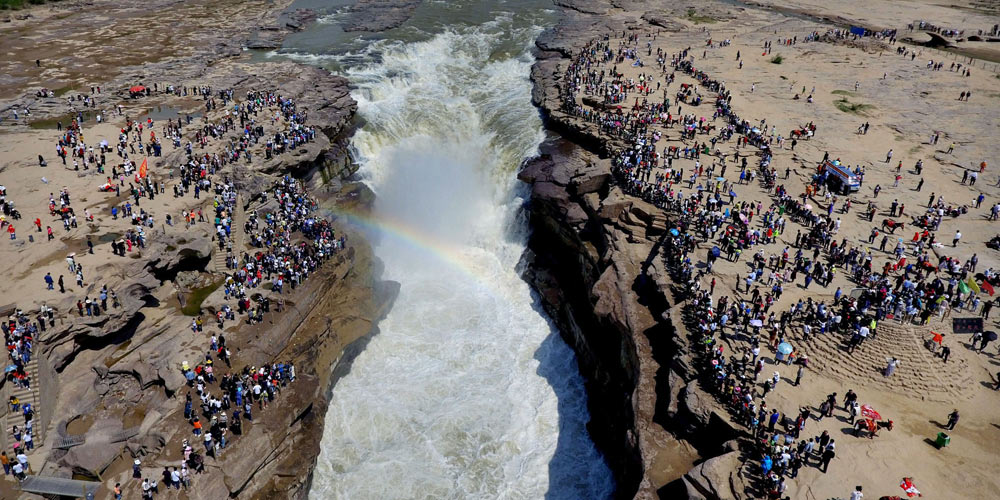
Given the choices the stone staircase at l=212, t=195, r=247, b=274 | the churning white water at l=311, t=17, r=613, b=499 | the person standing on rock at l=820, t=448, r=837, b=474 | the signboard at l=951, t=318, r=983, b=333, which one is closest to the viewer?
the person standing on rock at l=820, t=448, r=837, b=474

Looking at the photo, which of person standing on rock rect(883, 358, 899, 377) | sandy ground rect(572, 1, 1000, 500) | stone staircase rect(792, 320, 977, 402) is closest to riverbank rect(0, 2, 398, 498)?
sandy ground rect(572, 1, 1000, 500)

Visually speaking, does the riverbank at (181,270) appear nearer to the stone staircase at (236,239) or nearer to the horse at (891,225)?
the stone staircase at (236,239)

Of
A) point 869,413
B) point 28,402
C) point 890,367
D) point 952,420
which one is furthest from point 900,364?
point 28,402

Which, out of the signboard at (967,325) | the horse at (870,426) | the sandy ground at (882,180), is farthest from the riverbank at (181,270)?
the signboard at (967,325)

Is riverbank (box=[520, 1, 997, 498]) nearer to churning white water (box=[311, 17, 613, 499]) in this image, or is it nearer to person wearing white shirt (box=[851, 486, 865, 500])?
Result: person wearing white shirt (box=[851, 486, 865, 500])

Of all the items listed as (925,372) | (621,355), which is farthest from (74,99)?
(925,372)

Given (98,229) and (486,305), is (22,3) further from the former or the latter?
(486,305)

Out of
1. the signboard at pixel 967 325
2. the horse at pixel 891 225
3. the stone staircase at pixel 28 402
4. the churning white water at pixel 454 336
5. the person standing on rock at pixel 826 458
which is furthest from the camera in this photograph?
the horse at pixel 891 225
